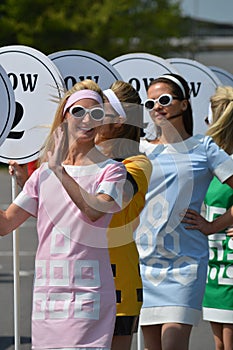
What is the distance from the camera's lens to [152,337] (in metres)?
5.21

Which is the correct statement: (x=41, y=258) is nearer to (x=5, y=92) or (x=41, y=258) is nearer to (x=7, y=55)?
(x=5, y=92)

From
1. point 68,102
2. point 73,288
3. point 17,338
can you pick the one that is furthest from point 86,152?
point 17,338

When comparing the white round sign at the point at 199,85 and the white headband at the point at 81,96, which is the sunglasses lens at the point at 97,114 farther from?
the white round sign at the point at 199,85

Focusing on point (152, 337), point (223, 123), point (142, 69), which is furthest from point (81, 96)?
point (142, 69)

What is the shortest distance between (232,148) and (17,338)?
5.21ft

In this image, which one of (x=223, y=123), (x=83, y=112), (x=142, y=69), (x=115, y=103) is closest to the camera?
(x=83, y=112)

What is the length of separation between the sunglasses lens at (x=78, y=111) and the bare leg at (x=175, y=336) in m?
1.42

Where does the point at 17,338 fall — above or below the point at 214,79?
below

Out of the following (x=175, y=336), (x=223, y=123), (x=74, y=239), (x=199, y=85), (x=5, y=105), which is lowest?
(x=175, y=336)

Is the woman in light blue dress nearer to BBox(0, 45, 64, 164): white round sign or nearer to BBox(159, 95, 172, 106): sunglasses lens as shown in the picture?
BBox(159, 95, 172, 106): sunglasses lens

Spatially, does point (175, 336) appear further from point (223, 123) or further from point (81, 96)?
point (81, 96)

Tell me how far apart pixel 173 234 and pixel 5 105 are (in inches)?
43.7

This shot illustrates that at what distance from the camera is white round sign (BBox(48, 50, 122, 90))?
6.19m

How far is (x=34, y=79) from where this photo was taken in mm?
5676
